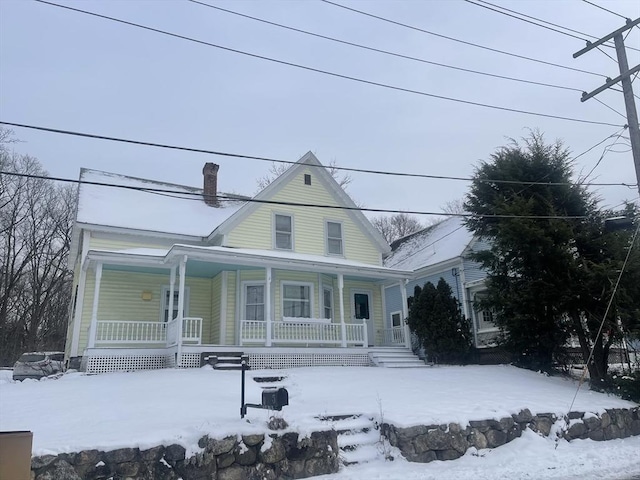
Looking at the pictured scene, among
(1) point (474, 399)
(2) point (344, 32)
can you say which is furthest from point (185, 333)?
(2) point (344, 32)

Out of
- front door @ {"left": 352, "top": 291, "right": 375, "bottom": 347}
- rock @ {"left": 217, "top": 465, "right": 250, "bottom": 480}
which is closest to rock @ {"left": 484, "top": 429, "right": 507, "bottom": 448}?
rock @ {"left": 217, "top": 465, "right": 250, "bottom": 480}

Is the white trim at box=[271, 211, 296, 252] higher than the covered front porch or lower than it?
higher

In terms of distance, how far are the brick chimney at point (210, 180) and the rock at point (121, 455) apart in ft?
48.5

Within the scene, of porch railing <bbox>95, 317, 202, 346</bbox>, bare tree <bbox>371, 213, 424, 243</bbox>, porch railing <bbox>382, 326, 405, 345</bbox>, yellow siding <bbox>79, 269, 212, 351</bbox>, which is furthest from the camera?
bare tree <bbox>371, 213, 424, 243</bbox>

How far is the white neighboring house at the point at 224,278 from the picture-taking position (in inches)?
535

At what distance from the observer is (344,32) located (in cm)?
986

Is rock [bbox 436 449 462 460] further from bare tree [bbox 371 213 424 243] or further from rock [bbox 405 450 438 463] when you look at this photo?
bare tree [bbox 371 213 424 243]

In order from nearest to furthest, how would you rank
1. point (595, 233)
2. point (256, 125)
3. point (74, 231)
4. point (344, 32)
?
point (344, 32) → point (256, 125) → point (595, 233) → point (74, 231)

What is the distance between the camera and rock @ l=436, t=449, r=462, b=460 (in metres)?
7.14

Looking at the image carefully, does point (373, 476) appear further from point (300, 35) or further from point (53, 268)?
point (53, 268)

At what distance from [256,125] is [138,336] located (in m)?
7.51

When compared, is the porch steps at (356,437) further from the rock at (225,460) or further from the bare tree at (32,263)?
the bare tree at (32,263)

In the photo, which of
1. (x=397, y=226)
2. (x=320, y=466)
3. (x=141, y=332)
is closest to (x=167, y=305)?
(x=141, y=332)

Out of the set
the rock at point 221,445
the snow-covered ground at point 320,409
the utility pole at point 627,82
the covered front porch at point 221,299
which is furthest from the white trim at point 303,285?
the utility pole at point 627,82
